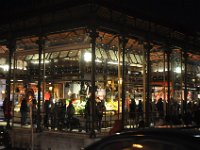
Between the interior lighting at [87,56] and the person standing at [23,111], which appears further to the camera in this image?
the interior lighting at [87,56]

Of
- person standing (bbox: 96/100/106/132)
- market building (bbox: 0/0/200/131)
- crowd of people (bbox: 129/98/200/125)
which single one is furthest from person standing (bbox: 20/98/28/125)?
crowd of people (bbox: 129/98/200/125)

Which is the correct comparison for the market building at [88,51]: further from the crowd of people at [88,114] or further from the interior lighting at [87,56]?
the crowd of people at [88,114]

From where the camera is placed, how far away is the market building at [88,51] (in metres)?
16.0

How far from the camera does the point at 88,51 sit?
19500mm

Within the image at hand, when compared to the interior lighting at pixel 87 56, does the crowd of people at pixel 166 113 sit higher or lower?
lower

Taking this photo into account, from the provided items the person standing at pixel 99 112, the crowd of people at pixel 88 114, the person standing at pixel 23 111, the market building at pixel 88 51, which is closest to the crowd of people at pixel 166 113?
the crowd of people at pixel 88 114

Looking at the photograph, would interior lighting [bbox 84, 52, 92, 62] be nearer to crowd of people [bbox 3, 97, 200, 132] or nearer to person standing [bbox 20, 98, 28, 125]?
crowd of people [bbox 3, 97, 200, 132]

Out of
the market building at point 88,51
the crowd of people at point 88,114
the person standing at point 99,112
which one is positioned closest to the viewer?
the market building at point 88,51

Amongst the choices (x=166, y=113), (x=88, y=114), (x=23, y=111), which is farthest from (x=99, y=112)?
(x=166, y=113)

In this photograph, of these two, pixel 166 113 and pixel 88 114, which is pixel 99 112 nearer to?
pixel 88 114

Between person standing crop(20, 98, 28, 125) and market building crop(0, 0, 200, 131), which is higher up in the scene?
market building crop(0, 0, 200, 131)

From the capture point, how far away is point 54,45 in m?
19.0

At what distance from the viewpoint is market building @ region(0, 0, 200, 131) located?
15992 mm

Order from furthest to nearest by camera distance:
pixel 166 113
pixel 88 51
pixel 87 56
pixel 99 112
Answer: pixel 166 113 < pixel 87 56 < pixel 88 51 < pixel 99 112
